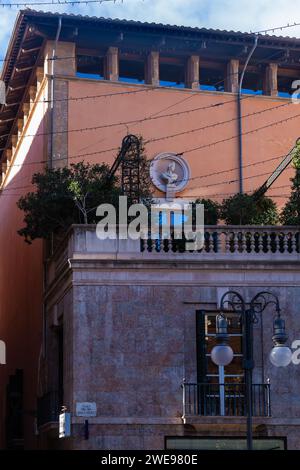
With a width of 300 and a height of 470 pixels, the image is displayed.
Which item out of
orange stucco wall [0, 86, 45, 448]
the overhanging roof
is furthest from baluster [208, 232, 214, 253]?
the overhanging roof

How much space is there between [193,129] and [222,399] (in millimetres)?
11485

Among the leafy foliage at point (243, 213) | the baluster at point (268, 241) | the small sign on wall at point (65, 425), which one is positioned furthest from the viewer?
the leafy foliage at point (243, 213)

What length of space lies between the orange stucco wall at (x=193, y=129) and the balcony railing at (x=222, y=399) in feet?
31.3

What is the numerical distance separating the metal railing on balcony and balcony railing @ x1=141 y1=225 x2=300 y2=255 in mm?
4822

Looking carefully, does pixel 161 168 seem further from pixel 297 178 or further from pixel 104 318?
pixel 104 318

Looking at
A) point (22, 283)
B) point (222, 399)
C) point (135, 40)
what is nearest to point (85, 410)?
point (222, 399)

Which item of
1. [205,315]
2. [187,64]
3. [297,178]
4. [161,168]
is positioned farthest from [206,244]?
[187,64]

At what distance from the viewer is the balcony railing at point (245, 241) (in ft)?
87.6

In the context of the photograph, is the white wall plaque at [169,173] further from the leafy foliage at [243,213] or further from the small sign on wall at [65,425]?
the small sign on wall at [65,425]

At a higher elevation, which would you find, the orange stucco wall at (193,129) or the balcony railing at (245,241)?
the orange stucco wall at (193,129)

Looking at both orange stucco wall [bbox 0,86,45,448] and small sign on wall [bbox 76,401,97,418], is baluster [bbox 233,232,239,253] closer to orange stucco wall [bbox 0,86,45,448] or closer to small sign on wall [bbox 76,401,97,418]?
small sign on wall [bbox 76,401,97,418]

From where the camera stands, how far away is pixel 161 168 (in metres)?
34.1

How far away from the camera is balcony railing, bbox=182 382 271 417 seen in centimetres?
2548

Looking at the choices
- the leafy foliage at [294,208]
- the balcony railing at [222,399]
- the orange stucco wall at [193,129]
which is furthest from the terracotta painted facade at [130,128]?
the balcony railing at [222,399]
